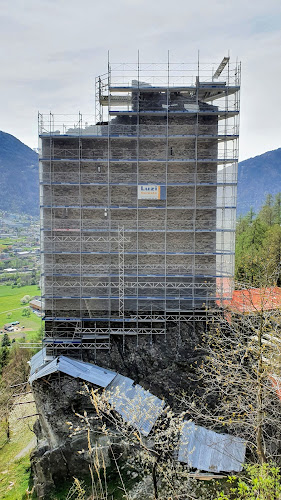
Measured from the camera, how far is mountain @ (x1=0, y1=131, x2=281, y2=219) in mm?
128625

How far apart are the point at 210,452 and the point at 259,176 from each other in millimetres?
185449

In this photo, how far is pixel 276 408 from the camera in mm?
13523

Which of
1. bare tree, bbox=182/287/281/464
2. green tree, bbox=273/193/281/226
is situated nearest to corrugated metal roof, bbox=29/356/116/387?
bare tree, bbox=182/287/281/464

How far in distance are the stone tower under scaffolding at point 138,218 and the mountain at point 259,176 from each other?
497 feet

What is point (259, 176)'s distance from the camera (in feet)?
606

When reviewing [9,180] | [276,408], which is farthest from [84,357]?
[9,180]

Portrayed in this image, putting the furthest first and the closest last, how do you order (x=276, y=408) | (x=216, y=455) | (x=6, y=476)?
(x=6, y=476)
(x=216, y=455)
(x=276, y=408)

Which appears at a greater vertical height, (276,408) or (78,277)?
(78,277)

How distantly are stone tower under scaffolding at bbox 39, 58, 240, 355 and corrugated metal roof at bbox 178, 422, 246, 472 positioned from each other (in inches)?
187

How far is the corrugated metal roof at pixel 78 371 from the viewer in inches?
585

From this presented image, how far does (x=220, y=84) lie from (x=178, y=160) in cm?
433

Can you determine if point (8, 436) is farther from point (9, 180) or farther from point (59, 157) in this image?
point (9, 180)

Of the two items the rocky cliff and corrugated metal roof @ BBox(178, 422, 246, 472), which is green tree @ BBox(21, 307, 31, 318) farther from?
corrugated metal roof @ BBox(178, 422, 246, 472)

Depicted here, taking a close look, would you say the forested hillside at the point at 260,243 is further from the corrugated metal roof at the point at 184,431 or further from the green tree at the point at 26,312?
the green tree at the point at 26,312
